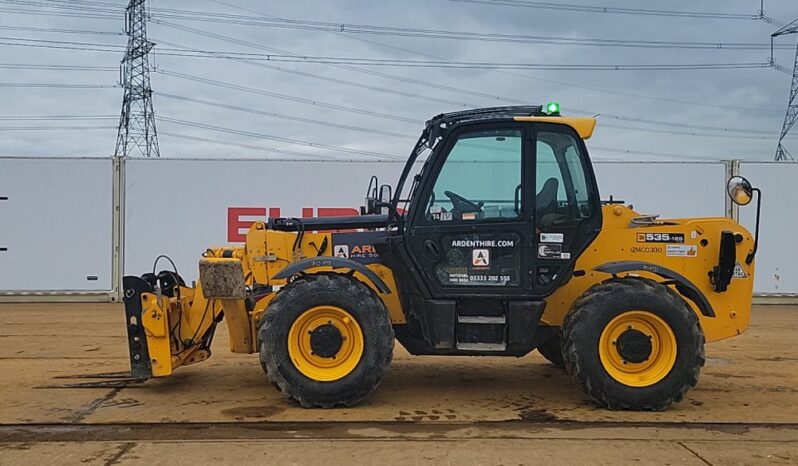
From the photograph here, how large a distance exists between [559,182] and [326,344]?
7.53 feet

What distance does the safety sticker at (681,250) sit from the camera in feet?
21.2

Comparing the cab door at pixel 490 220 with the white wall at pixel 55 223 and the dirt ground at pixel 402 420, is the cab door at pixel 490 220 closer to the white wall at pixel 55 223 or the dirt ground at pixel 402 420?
the dirt ground at pixel 402 420

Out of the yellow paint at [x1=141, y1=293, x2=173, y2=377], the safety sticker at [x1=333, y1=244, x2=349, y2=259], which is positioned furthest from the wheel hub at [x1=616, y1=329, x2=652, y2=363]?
the yellow paint at [x1=141, y1=293, x2=173, y2=377]

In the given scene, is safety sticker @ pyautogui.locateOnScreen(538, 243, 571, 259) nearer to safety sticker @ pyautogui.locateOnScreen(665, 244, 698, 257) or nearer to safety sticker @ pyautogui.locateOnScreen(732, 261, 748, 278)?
safety sticker @ pyautogui.locateOnScreen(665, 244, 698, 257)

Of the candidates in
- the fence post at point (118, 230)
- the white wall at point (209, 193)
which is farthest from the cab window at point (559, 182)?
the fence post at point (118, 230)

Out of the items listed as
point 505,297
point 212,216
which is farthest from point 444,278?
point 212,216

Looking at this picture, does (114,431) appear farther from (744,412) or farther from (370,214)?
(744,412)

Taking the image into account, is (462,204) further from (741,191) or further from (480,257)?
(741,191)

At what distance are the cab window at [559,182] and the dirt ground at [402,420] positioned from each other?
5.12 feet

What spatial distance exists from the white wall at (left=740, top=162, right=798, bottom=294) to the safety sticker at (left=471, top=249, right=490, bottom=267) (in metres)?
9.99

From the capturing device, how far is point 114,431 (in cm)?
538

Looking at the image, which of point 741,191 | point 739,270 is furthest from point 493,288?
point 741,191

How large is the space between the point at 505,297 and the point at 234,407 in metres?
2.35

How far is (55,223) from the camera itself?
1405cm
